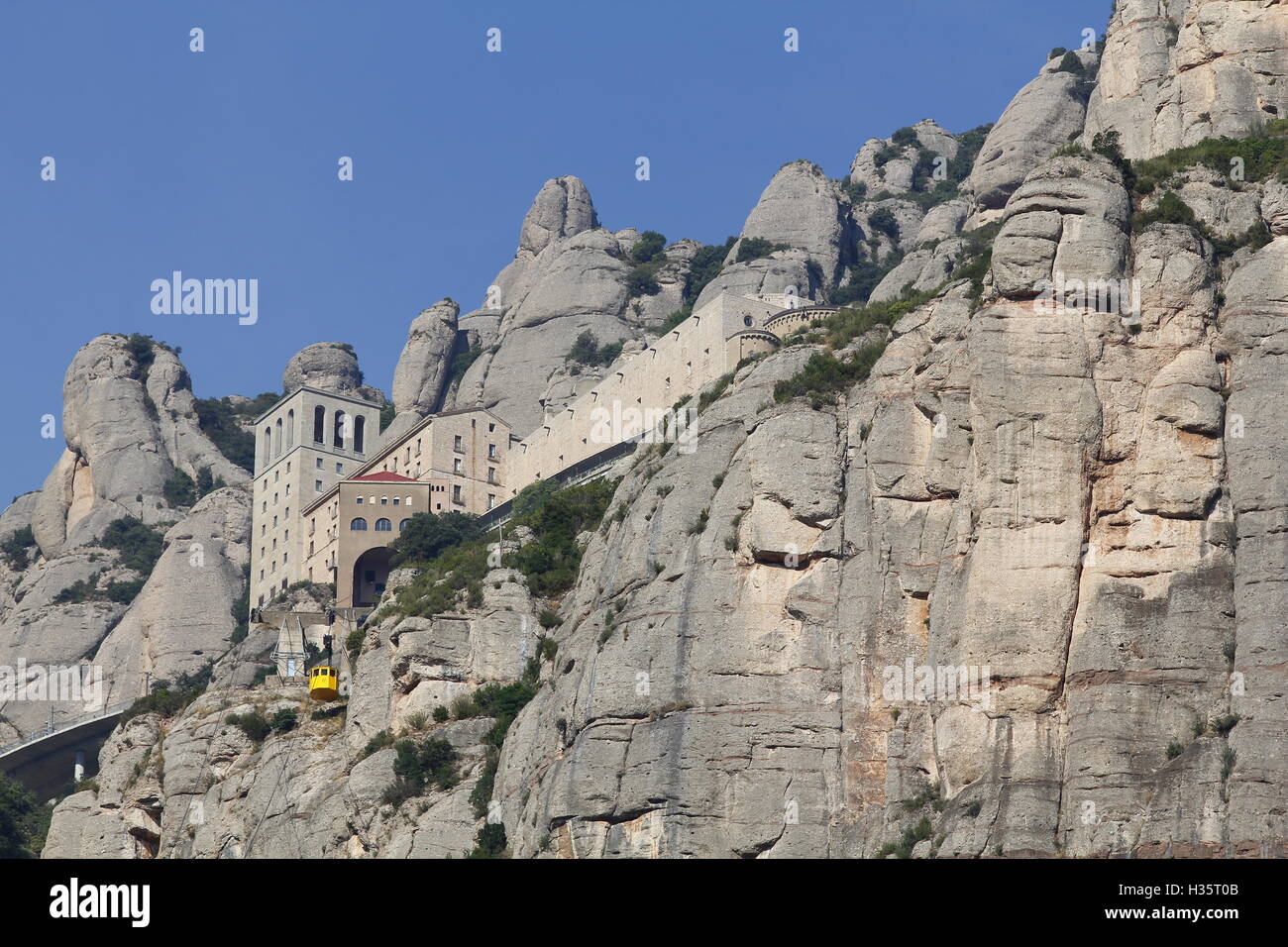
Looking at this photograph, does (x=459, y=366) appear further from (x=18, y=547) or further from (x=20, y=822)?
(x=20, y=822)

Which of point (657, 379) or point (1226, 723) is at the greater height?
point (657, 379)

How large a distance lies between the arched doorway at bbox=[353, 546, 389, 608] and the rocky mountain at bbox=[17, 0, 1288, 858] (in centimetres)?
3281

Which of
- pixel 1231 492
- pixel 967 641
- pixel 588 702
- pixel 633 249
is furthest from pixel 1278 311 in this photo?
pixel 633 249

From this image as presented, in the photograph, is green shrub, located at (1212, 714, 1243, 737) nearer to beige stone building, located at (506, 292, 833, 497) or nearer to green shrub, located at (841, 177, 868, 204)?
beige stone building, located at (506, 292, 833, 497)

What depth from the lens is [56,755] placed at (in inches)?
4710

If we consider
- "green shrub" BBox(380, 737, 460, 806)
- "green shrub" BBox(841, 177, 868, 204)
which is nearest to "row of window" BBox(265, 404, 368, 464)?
"green shrub" BBox(841, 177, 868, 204)

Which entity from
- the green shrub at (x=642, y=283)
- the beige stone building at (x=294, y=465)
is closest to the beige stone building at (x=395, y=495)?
the beige stone building at (x=294, y=465)

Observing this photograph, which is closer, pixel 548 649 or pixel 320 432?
pixel 548 649

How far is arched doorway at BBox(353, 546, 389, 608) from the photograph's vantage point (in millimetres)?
126438

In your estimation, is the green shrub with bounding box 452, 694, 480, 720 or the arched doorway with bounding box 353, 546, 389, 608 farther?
the arched doorway with bounding box 353, 546, 389, 608

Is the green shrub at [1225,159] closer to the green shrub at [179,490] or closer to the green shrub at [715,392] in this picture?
the green shrub at [715,392]

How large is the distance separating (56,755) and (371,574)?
71.0 feet

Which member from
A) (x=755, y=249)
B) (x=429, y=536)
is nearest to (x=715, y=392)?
(x=429, y=536)

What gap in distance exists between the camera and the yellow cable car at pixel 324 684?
288 ft
